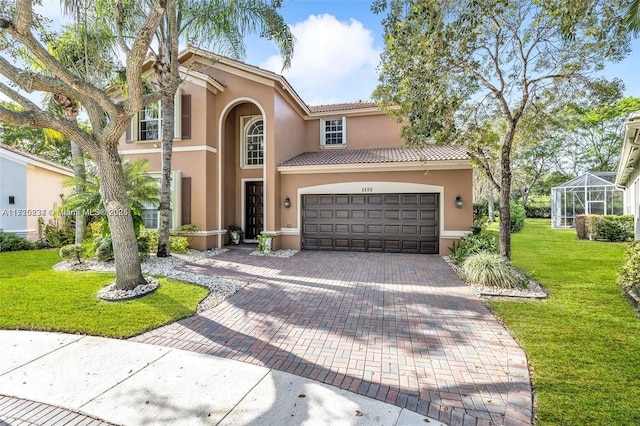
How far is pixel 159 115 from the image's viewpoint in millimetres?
13438

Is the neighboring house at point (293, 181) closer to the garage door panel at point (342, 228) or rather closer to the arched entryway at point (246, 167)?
A: the garage door panel at point (342, 228)

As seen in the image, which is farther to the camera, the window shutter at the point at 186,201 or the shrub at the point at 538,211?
the shrub at the point at 538,211

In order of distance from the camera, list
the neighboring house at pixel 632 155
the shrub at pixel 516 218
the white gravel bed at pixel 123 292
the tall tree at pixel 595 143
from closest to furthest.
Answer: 1. the neighboring house at pixel 632 155
2. the white gravel bed at pixel 123 292
3. the shrub at pixel 516 218
4. the tall tree at pixel 595 143

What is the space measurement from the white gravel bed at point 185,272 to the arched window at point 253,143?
5124 mm

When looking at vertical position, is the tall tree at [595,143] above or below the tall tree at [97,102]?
above

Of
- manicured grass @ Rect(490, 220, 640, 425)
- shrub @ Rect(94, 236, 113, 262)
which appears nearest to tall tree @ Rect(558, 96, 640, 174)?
manicured grass @ Rect(490, 220, 640, 425)

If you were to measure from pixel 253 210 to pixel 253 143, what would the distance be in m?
3.30

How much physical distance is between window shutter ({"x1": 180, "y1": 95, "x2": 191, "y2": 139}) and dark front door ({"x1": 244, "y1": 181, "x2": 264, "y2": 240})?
11.7 ft

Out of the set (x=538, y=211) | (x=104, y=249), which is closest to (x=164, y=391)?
(x=104, y=249)

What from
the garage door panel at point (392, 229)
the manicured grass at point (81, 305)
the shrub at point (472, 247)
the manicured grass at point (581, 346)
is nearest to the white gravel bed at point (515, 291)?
the manicured grass at point (581, 346)

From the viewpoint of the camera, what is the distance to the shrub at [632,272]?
6.71 metres

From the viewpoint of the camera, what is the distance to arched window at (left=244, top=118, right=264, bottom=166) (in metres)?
15.1

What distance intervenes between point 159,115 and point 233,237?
20.5ft

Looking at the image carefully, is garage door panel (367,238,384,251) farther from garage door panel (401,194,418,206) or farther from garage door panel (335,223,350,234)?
garage door panel (401,194,418,206)
